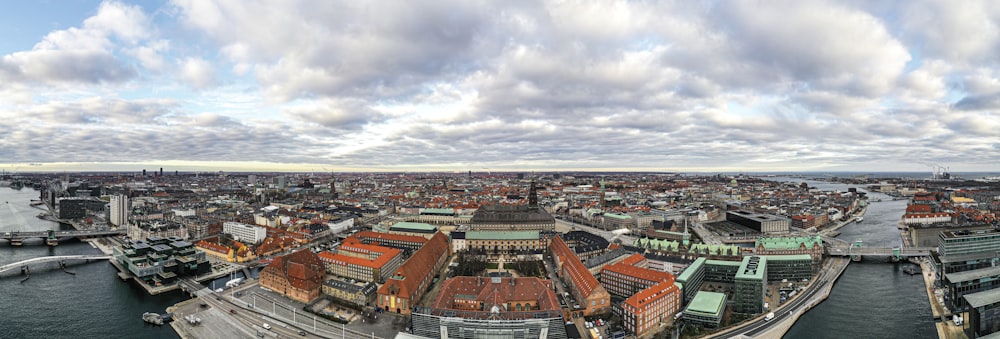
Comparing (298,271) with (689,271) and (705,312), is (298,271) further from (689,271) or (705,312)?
(689,271)

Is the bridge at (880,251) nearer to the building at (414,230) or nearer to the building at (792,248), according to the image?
the building at (792,248)

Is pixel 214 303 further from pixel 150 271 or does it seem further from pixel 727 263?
pixel 727 263

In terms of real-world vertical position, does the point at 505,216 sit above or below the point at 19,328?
above

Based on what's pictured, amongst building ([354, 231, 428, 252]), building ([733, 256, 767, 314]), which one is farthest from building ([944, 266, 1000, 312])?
building ([354, 231, 428, 252])

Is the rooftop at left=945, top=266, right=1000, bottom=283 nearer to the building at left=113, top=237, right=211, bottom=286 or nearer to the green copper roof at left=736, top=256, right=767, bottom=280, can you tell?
the green copper roof at left=736, top=256, right=767, bottom=280

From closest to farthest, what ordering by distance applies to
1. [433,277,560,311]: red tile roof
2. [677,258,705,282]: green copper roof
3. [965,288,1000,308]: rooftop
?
[965,288,1000,308]: rooftop
[433,277,560,311]: red tile roof
[677,258,705,282]: green copper roof

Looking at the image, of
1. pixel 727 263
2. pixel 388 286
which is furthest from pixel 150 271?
pixel 727 263

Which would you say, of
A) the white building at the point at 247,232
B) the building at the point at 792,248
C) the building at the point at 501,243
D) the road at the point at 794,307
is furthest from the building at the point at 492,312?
the white building at the point at 247,232
